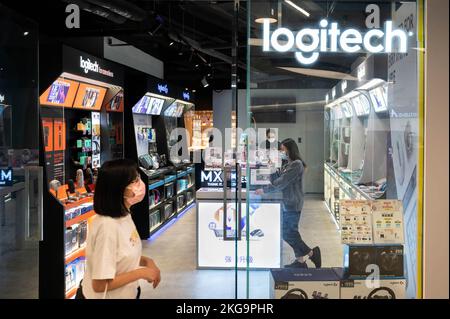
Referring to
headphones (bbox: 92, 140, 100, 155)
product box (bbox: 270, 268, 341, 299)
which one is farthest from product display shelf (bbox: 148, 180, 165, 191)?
product box (bbox: 270, 268, 341, 299)

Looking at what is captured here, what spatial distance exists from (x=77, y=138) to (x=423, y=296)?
4.59 meters

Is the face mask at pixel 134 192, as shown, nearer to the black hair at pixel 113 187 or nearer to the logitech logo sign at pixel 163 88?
the black hair at pixel 113 187

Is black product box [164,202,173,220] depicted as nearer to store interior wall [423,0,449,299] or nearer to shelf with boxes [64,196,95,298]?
shelf with boxes [64,196,95,298]

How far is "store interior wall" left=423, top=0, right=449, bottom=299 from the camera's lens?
2.58 meters

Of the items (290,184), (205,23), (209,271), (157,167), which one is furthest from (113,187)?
(205,23)

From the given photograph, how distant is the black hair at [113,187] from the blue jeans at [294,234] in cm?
168

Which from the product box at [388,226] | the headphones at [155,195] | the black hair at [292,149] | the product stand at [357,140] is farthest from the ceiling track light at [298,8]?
the headphones at [155,195]

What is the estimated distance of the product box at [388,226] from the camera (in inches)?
116

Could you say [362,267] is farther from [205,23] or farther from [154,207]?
[205,23]

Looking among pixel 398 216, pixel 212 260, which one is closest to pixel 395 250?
pixel 398 216

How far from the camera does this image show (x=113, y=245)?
2264 mm

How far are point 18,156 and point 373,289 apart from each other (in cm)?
289

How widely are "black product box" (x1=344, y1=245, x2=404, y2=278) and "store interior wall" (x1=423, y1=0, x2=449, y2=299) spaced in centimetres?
27

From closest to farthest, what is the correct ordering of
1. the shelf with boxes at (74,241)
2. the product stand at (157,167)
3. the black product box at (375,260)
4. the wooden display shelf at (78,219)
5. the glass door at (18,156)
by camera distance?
the black product box at (375,260), the glass door at (18,156), the shelf with boxes at (74,241), the wooden display shelf at (78,219), the product stand at (157,167)
